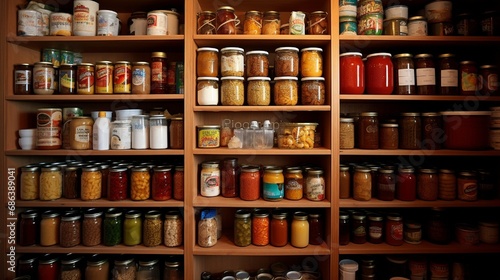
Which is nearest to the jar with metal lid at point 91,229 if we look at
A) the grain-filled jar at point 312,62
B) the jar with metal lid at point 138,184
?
the jar with metal lid at point 138,184

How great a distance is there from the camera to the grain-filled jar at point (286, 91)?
1.47 meters

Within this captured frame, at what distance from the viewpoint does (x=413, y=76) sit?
4.91ft

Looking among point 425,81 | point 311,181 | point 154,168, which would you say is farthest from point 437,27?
point 154,168

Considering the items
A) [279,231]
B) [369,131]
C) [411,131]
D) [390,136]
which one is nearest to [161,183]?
[279,231]

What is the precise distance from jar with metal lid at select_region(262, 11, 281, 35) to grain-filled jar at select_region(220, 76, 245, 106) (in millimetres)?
303

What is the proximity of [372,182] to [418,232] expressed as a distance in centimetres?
35

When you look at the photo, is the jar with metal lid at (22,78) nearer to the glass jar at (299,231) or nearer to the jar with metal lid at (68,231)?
the jar with metal lid at (68,231)

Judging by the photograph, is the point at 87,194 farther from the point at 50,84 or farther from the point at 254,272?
the point at 254,272

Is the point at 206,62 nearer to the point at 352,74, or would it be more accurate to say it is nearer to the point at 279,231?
the point at 352,74

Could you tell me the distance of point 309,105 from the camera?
1472mm

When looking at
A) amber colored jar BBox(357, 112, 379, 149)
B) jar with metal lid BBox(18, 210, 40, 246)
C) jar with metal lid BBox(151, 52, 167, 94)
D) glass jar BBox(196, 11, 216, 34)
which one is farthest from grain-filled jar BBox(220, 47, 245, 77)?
jar with metal lid BBox(18, 210, 40, 246)

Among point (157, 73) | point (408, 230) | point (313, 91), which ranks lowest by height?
point (408, 230)

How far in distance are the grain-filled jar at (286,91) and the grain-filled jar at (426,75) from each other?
67 centimetres

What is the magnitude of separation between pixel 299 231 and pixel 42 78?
63.0 inches
